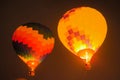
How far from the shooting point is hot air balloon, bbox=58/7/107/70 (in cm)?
449

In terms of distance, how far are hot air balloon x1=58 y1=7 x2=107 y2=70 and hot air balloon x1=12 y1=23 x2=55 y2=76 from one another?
1.55ft

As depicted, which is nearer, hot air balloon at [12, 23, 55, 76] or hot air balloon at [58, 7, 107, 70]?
hot air balloon at [58, 7, 107, 70]

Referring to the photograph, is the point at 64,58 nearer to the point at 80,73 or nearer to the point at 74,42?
the point at 80,73

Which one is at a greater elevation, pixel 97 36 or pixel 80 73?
pixel 97 36

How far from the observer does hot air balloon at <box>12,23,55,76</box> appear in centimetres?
502

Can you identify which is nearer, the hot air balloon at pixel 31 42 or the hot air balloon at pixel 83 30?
the hot air balloon at pixel 83 30

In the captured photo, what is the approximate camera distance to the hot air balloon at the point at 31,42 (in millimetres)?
5020

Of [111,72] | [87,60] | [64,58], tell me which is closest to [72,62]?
[64,58]

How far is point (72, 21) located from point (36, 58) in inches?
32.6

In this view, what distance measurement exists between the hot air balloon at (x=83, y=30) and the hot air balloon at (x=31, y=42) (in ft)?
1.55

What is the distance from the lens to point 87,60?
471 centimetres

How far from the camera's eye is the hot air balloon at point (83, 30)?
14.7 feet

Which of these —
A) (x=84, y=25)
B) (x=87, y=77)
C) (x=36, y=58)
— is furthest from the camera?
(x=87, y=77)

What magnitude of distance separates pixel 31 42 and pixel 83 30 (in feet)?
2.74
